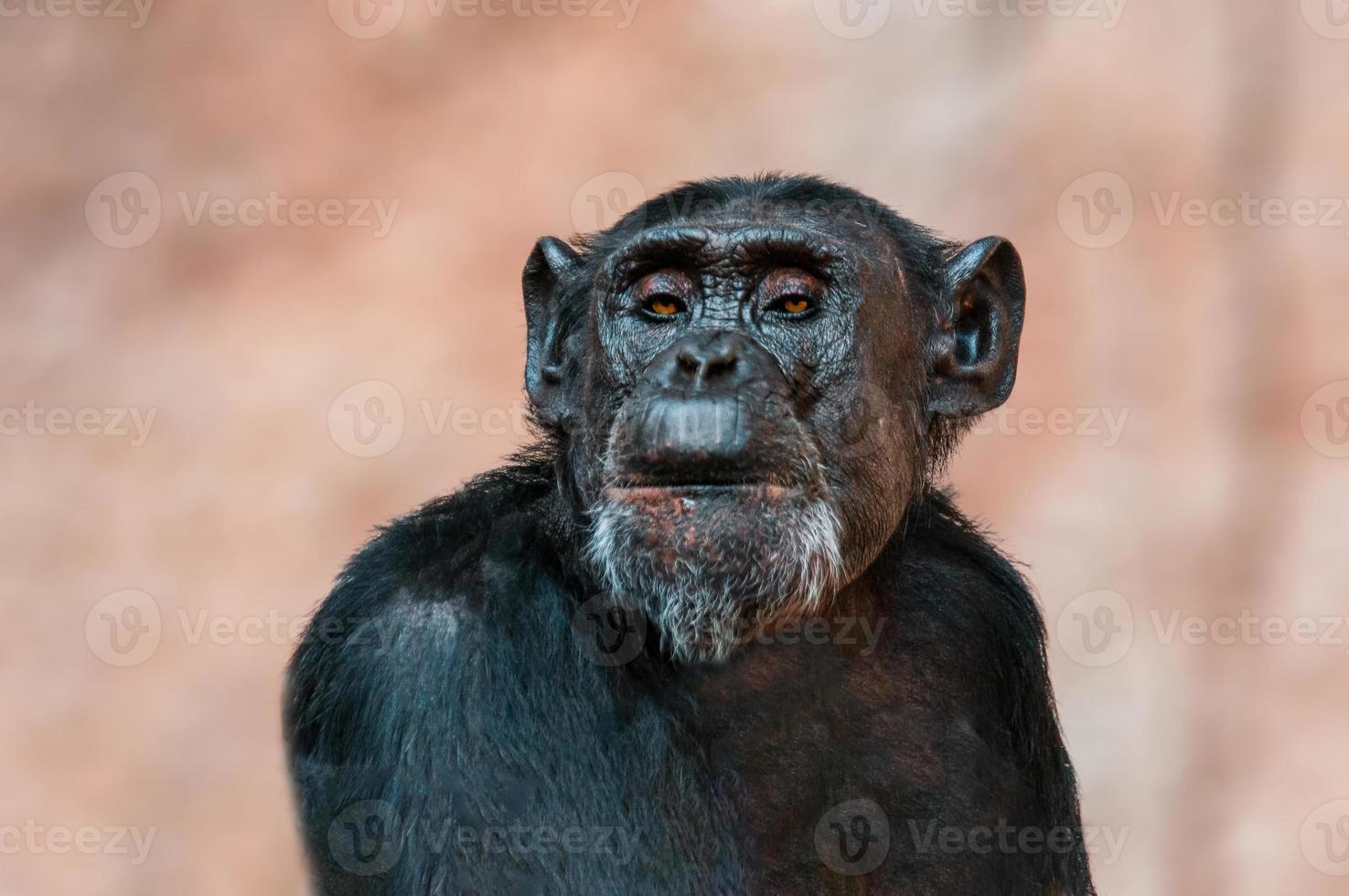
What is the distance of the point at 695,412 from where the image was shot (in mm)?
3588

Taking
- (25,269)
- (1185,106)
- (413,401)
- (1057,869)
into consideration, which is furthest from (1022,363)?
(25,269)

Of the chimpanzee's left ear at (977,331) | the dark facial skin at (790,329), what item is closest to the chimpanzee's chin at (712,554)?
the dark facial skin at (790,329)

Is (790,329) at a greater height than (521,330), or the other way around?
(521,330)

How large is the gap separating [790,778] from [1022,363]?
5.37 meters

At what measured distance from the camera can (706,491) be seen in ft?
11.8

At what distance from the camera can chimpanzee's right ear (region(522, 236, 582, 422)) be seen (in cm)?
433

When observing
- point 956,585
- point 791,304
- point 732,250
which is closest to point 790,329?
point 791,304

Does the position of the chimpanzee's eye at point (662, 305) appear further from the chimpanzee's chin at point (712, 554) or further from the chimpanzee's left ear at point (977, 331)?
the chimpanzee's left ear at point (977, 331)

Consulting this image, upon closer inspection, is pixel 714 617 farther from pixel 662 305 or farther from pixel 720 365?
pixel 662 305

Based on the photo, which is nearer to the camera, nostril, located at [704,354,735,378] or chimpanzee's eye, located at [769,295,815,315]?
nostril, located at [704,354,735,378]

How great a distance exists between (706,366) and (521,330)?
5248mm

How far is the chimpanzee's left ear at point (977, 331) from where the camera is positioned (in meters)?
4.44

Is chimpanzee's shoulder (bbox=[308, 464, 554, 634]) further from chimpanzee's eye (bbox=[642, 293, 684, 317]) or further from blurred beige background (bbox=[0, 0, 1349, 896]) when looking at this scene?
blurred beige background (bbox=[0, 0, 1349, 896])

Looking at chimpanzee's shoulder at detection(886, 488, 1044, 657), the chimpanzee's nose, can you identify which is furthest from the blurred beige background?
the chimpanzee's nose
